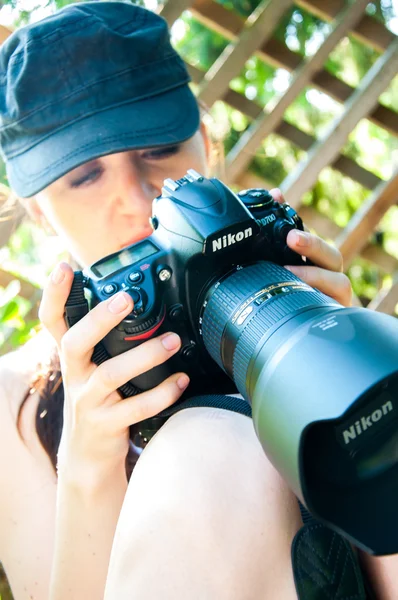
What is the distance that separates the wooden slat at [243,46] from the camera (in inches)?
45.9

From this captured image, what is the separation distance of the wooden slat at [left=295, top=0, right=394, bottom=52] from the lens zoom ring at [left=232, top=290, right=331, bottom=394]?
0.96 m

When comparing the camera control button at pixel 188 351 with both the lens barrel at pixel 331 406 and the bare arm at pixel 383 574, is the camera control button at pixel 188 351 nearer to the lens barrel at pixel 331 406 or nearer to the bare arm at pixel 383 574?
the lens barrel at pixel 331 406

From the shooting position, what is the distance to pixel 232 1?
1239 millimetres

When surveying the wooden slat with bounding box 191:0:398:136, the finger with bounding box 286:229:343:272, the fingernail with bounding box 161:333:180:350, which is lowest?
the fingernail with bounding box 161:333:180:350

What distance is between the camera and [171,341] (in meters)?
0.53

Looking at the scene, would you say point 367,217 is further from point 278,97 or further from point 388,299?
point 278,97

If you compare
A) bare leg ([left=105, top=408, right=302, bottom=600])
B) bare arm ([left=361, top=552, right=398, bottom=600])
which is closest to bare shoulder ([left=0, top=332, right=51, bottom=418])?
bare leg ([left=105, top=408, right=302, bottom=600])

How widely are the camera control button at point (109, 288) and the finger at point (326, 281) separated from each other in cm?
18

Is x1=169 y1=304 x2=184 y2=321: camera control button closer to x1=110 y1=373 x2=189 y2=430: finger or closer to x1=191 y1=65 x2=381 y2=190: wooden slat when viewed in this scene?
x1=110 y1=373 x2=189 y2=430: finger

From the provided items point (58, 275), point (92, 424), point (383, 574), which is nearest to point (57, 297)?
point (58, 275)

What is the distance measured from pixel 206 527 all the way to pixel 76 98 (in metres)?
0.51

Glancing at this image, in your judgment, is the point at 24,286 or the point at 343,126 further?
the point at 343,126

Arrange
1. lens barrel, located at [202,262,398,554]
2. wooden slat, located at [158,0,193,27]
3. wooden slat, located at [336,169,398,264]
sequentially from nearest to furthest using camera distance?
1. lens barrel, located at [202,262,398,554]
2. wooden slat, located at [158,0,193,27]
3. wooden slat, located at [336,169,398,264]

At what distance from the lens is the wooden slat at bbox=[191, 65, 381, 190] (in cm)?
126
